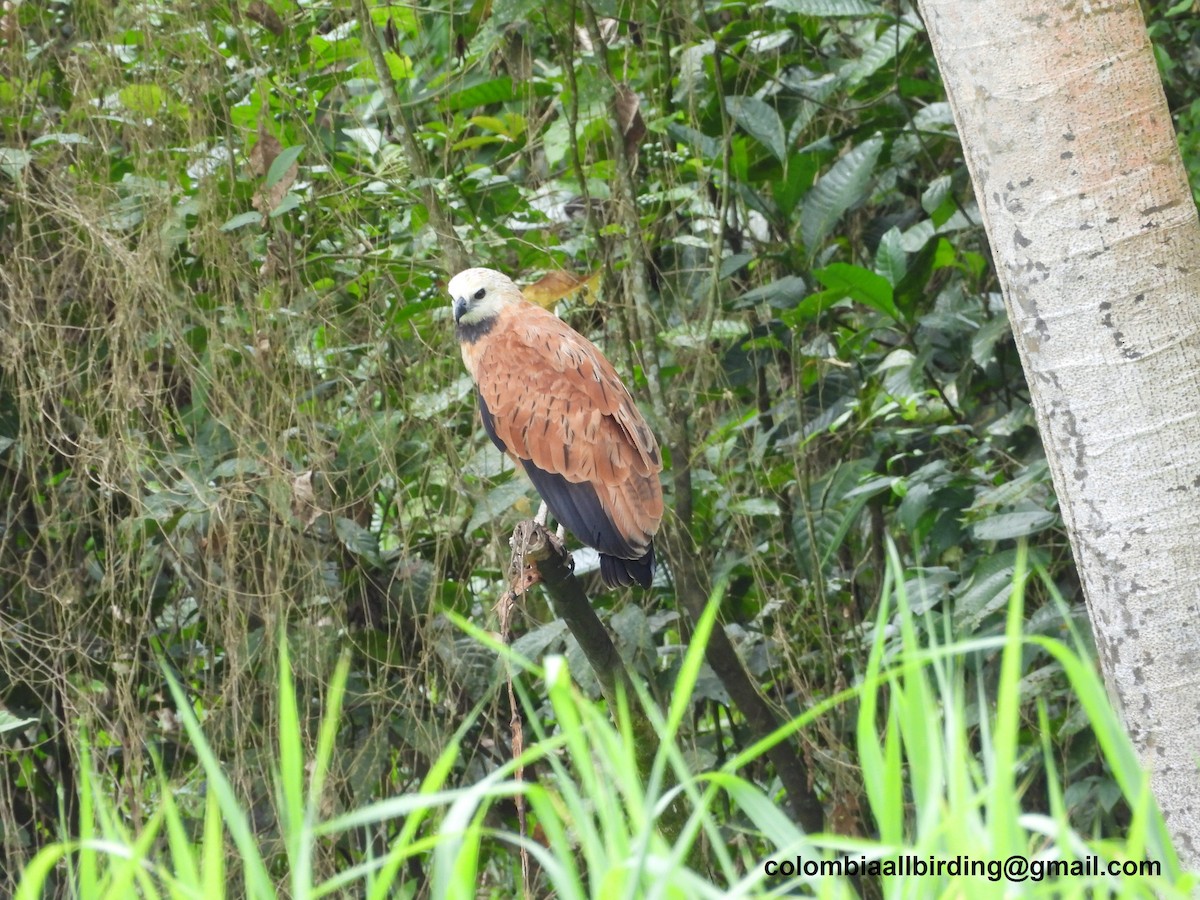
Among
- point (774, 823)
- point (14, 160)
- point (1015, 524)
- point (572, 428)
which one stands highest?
point (14, 160)

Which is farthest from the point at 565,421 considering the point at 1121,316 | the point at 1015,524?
the point at 1121,316

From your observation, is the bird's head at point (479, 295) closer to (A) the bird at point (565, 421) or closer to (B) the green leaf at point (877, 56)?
(A) the bird at point (565, 421)

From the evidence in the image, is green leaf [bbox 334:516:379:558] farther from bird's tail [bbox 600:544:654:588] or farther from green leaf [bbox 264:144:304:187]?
green leaf [bbox 264:144:304:187]

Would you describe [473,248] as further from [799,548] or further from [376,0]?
[799,548]

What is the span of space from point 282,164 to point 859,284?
1540 millimetres

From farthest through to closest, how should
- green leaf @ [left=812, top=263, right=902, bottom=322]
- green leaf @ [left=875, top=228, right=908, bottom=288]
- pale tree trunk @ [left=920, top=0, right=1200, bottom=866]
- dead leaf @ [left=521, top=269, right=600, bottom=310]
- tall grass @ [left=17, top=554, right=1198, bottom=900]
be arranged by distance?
green leaf @ [left=875, top=228, right=908, bottom=288], dead leaf @ [left=521, top=269, right=600, bottom=310], green leaf @ [left=812, top=263, right=902, bottom=322], pale tree trunk @ [left=920, top=0, right=1200, bottom=866], tall grass @ [left=17, top=554, right=1198, bottom=900]

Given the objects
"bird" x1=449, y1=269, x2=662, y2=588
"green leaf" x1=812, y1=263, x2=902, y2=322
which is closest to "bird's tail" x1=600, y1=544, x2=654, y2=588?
"bird" x1=449, y1=269, x2=662, y2=588

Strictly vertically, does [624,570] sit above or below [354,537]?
below

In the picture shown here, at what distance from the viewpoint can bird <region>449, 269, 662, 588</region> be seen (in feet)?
10.8

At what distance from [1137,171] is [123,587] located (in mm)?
3040

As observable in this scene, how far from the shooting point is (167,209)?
3457 millimetres

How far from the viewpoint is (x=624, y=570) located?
3.29m

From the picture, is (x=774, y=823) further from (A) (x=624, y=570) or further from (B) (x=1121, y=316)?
(A) (x=624, y=570)

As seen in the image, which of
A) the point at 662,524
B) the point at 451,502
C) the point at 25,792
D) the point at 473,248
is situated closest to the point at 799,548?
the point at 662,524
